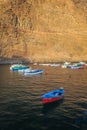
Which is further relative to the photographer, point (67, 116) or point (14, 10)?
point (14, 10)

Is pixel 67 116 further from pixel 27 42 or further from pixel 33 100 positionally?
pixel 27 42

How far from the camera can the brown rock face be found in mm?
134625

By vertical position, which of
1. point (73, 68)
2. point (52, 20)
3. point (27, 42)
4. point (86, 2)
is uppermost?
point (86, 2)

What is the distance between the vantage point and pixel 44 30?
146500mm

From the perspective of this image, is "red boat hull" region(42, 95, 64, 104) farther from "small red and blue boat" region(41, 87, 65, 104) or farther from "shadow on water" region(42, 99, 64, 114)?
"shadow on water" region(42, 99, 64, 114)

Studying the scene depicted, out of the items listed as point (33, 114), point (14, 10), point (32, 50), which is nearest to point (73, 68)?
point (32, 50)

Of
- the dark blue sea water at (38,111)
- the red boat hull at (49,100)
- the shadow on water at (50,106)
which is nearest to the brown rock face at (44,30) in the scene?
the dark blue sea water at (38,111)

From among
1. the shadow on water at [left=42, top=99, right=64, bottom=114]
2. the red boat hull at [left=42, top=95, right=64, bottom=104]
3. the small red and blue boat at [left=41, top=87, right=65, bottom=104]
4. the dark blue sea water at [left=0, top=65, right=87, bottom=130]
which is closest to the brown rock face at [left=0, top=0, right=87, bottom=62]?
the dark blue sea water at [left=0, top=65, right=87, bottom=130]

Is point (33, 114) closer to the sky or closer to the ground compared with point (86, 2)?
closer to the ground

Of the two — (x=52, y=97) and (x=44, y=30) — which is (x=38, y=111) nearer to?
(x=52, y=97)

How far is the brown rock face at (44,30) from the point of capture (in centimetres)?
13462

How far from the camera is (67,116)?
1471 inches

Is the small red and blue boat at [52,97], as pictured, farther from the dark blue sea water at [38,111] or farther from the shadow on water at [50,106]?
the dark blue sea water at [38,111]

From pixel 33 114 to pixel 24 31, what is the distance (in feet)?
348
